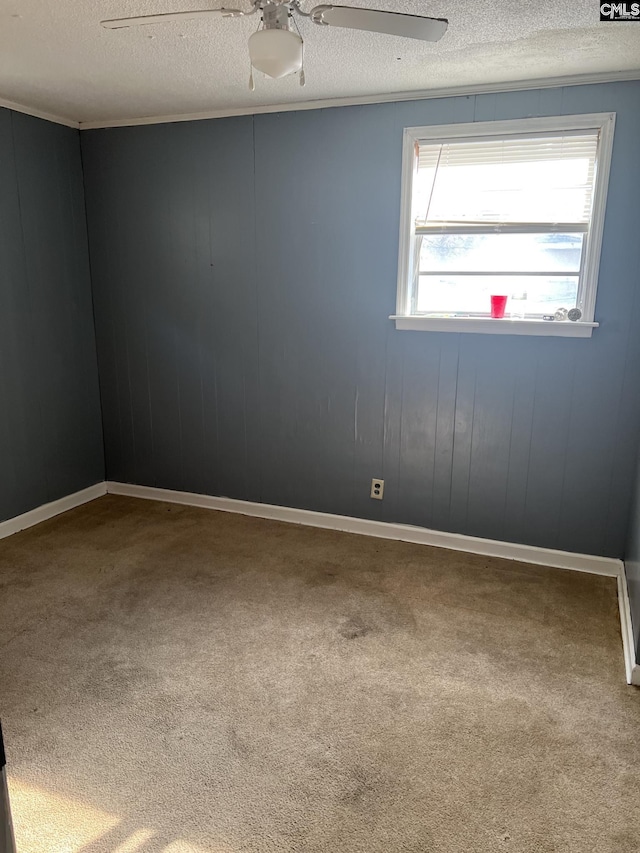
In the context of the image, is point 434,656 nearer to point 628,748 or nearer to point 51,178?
point 628,748

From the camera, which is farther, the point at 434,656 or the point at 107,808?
the point at 434,656

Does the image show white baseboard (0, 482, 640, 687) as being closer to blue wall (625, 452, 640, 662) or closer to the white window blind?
blue wall (625, 452, 640, 662)

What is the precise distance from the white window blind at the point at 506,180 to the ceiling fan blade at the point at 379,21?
4.19 feet

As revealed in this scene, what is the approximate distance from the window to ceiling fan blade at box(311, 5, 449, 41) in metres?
1.27

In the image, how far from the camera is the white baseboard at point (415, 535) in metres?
3.17

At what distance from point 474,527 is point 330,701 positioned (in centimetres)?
155

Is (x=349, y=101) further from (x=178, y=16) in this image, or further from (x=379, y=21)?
(x=178, y=16)

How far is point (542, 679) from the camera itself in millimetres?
2361

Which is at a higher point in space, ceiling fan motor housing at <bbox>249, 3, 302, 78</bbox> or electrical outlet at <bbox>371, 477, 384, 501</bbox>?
ceiling fan motor housing at <bbox>249, 3, 302, 78</bbox>

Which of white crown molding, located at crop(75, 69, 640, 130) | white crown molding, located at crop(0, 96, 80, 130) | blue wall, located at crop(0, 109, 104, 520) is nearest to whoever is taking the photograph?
white crown molding, located at crop(75, 69, 640, 130)

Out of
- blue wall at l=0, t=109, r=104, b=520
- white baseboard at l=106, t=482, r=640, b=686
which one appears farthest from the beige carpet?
blue wall at l=0, t=109, r=104, b=520

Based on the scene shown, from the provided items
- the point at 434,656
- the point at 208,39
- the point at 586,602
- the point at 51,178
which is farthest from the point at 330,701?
the point at 51,178

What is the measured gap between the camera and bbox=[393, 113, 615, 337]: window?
297cm

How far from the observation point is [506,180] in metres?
3.11
